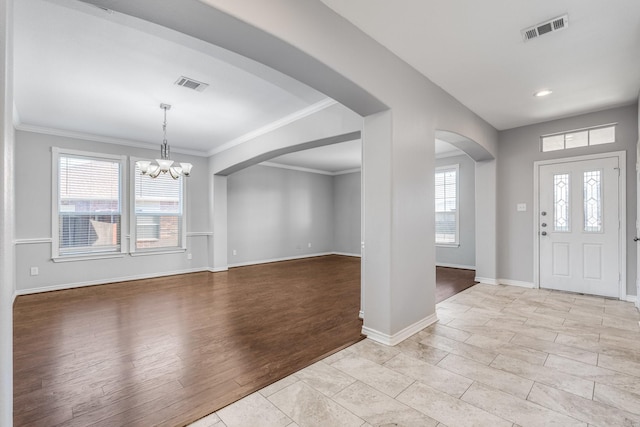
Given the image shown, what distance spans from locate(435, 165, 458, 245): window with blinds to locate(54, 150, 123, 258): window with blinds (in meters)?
7.20

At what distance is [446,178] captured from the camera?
7375 mm

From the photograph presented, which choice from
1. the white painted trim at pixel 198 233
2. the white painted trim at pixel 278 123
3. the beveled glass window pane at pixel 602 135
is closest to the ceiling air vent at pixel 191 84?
the white painted trim at pixel 278 123

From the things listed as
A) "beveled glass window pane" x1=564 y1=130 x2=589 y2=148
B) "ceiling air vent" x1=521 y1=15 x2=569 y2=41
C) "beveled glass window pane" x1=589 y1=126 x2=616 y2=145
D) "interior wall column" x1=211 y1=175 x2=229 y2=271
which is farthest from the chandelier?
"beveled glass window pane" x1=589 y1=126 x2=616 y2=145

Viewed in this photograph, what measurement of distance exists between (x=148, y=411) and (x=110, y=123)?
4619 millimetres

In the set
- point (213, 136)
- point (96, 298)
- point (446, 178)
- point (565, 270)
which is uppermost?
point (213, 136)

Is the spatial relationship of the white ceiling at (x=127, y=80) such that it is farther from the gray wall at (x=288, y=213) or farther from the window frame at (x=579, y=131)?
the window frame at (x=579, y=131)

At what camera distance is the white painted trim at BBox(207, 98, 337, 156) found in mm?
3939

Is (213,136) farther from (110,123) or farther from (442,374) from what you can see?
(442,374)

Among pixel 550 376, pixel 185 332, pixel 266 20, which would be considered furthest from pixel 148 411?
pixel 550 376

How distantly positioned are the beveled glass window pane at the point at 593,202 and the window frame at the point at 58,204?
8.02 metres

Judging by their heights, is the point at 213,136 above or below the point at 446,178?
above

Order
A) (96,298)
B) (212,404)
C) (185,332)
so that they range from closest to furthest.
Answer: (212,404), (185,332), (96,298)

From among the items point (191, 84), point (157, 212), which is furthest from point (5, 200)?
point (157, 212)

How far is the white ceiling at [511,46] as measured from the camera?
225 cm
